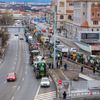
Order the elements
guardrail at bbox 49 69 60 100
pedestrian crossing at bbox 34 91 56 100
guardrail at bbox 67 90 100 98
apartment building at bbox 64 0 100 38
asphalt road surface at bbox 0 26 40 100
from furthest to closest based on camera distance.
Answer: apartment building at bbox 64 0 100 38 → asphalt road surface at bbox 0 26 40 100 → guardrail at bbox 49 69 60 100 → pedestrian crossing at bbox 34 91 56 100 → guardrail at bbox 67 90 100 98

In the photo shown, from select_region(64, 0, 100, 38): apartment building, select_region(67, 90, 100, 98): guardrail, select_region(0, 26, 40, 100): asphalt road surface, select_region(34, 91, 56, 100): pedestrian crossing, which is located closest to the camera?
select_region(67, 90, 100, 98): guardrail

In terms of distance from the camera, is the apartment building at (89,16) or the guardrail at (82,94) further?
the apartment building at (89,16)

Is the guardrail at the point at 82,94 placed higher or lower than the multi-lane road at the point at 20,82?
higher

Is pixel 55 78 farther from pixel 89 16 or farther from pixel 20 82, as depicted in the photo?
pixel 89 16

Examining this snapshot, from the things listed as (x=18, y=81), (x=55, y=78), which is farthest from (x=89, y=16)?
(x=18, y=81)

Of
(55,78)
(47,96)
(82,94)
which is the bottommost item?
(55,78)

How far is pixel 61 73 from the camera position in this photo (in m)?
39.1

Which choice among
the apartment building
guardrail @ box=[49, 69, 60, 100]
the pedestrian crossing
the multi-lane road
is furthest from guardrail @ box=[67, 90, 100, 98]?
the apartment building

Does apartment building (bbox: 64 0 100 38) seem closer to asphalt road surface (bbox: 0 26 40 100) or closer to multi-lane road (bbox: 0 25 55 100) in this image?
asphalt road surface (bbox: 0 26 40 100)

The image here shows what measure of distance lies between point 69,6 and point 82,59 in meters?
56.6

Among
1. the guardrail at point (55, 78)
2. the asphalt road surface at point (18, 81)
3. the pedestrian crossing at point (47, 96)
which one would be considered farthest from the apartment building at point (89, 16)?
the pedestrian crossing at point (47, 96)

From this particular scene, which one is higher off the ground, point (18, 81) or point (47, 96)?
point (47, 96)

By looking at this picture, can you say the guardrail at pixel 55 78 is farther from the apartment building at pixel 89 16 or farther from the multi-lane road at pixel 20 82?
the apartment building at pixel 89 16

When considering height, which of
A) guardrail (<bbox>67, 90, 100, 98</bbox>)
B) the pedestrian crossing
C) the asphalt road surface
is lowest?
the asphalt road surface
